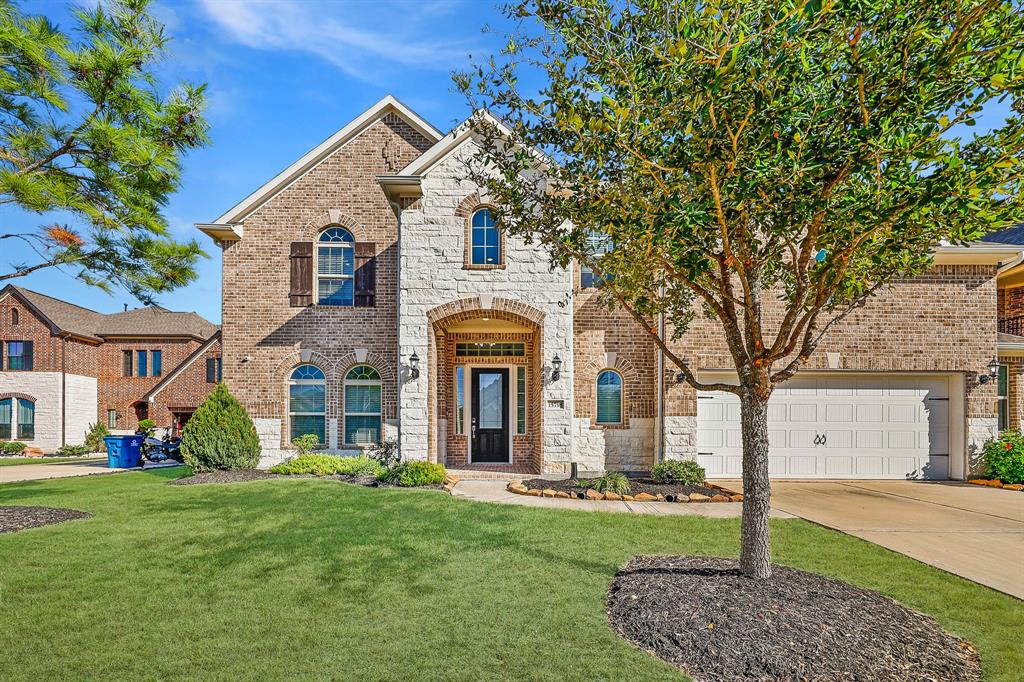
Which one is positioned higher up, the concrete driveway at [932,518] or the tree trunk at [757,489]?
the tree trunk at [757,489]

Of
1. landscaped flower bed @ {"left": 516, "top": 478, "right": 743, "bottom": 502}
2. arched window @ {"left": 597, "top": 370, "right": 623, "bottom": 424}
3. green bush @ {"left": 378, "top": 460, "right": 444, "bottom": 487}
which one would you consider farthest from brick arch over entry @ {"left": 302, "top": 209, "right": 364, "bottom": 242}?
landscaped flower bed @ {"left": 516, "top": 478, "right": 743, "bottom": 502}

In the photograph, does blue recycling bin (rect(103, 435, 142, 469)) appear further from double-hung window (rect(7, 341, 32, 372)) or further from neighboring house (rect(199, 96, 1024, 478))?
double-hung window (rect(7, 341, 32, 372))

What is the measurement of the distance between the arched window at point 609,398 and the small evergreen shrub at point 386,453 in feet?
15.0

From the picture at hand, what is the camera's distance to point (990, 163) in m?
3.14

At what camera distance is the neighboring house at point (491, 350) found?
36.3ft

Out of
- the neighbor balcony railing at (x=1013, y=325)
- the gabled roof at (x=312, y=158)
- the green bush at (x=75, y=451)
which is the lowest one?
the green bush at (x=75, y=451)

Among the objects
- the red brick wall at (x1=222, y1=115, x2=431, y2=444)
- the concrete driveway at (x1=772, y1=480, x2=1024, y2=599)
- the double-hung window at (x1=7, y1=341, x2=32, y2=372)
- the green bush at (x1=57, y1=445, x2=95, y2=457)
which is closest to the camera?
the concrete driveway at (x1=772, y1=480, x2=1024, y2=599)

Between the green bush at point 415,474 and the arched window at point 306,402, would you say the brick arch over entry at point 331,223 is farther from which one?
the green bush at point 415,474

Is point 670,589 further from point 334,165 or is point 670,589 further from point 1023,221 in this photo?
point 334,165

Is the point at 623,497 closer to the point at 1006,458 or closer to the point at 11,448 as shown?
the point at 1006,458

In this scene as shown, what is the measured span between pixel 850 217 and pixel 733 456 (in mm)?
8908

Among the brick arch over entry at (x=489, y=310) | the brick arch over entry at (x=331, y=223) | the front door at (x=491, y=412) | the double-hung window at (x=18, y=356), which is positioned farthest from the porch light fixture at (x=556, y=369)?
the double-hung window at (x=18, y=356)

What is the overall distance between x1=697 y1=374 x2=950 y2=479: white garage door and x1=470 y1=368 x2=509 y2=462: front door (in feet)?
14.8

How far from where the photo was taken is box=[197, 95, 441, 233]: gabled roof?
12570 millimetres
